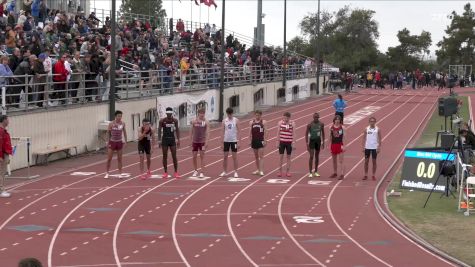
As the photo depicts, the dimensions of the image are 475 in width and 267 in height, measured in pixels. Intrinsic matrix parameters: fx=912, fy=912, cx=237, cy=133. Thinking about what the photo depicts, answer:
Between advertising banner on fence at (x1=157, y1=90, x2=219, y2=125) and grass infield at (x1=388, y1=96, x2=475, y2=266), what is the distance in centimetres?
1361

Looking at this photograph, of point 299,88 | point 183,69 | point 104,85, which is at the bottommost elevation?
point 299,88

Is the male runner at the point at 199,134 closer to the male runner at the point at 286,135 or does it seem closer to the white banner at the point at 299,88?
the male runner at the point at 286,135

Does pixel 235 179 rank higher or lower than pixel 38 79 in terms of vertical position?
lower

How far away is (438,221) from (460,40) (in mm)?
90209

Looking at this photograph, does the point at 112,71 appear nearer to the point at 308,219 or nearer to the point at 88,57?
the point at 88,57

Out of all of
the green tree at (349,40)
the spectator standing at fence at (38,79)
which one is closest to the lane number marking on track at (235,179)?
the spectator standing at fence at (38,79)

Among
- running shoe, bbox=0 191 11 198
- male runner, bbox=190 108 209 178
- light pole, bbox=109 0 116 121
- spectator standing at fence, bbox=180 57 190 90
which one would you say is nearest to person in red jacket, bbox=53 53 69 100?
light pole, bbox=109 0 116 121

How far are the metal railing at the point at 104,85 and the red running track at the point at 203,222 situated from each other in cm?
233

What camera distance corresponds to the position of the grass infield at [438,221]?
13.9 metres

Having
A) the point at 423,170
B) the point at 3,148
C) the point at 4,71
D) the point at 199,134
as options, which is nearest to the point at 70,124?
the point at 4,71

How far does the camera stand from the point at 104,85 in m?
28.1

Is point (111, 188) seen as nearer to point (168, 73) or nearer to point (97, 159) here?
point (97, 159)

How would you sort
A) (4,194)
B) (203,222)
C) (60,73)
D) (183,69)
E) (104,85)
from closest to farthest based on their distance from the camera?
(203,222) → (4,194) → (60,73) → (104,85) → (183,69)

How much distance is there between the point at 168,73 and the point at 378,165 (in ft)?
40.2
